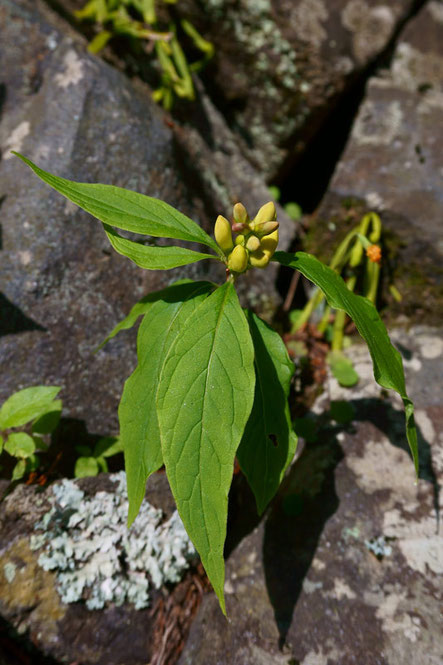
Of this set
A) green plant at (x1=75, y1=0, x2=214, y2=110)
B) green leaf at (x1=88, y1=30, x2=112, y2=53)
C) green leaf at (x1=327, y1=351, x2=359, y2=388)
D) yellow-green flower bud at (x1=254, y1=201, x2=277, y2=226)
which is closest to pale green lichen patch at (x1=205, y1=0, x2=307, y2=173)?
green plant at (x1=75, y1=0, x2=214, y2=110)

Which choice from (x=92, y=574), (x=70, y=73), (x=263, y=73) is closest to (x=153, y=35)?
(x=70, y=73)

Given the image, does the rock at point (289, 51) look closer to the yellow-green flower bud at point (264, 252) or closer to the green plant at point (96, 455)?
the yellow-green flower bud at point (264, 252)

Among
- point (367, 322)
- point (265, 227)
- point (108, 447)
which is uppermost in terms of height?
point (265, 227)

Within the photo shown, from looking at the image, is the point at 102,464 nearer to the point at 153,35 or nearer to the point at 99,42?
the point at 99,42

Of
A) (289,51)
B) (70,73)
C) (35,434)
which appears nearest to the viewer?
(35,434)

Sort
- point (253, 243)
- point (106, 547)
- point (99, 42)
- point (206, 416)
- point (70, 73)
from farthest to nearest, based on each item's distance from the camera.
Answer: point (99, 42) → point (70, 73) → point (106, 547) → point (253, 243) → point (206, 416)
